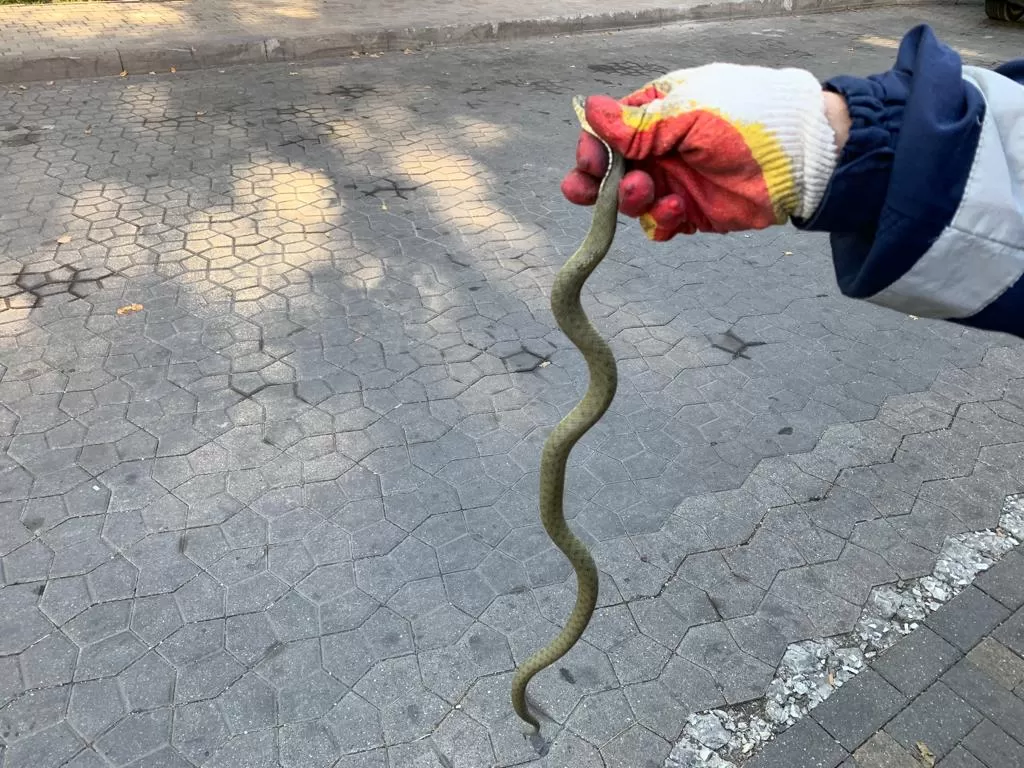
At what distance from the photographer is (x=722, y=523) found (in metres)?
3.34

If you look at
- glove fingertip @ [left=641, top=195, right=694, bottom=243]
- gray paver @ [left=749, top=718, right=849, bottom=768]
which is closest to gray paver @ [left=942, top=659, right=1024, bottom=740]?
gray paver @ [left=749, top=718, right=849, bottom=768]

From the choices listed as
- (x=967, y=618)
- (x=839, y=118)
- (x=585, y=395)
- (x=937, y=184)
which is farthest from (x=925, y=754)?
(x=839, y=118)

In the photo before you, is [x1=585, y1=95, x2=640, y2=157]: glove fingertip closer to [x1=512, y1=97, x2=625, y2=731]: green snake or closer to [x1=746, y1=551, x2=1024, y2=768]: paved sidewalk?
[x1=512, y1=97, x2=625, y2=731]: green snake

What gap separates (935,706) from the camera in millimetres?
2641

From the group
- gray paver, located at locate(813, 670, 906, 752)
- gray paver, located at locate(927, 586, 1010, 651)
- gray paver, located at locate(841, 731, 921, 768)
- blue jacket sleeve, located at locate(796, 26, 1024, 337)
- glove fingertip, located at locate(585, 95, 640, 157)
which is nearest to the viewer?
blue jacket sleeve, located at locate(796, 26, 1024, 337)

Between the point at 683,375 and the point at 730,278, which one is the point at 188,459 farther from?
the point at 730,278

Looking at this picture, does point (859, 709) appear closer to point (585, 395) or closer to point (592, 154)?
point (585, 395)

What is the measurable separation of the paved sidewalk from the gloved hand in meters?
1.91

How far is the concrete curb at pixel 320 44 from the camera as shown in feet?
27.3

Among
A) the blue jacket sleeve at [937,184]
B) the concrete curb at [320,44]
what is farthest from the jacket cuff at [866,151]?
the concrete curb at [320,44]

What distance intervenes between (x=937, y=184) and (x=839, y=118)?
0.22 metres

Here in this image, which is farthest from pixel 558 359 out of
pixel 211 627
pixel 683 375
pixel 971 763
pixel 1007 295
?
pixel 1007 295

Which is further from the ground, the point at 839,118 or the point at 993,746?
the point at 839,118

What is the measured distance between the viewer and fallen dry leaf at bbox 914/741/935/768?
2467 millimetres
